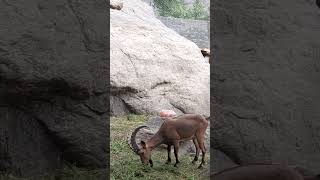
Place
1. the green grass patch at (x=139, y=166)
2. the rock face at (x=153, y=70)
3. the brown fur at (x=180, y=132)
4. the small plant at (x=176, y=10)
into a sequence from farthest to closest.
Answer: the small plant at (x=176, y=10)
the rock face at (x=153, y=70)
the brown fur at (x=180, y=132)
the green grass patch at (x=139, y=166)

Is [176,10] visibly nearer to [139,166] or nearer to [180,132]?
[180,132]

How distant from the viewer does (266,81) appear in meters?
5.60

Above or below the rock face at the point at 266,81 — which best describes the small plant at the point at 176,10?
above

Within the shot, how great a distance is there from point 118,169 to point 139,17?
6.06 metres

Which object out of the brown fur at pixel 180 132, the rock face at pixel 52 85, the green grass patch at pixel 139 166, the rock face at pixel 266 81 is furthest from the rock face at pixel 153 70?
the rock face at pixel 266 81

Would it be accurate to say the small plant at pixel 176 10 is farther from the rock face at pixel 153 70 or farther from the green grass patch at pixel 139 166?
the green grass patch at pixel 139 166

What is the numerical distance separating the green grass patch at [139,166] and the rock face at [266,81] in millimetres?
1069

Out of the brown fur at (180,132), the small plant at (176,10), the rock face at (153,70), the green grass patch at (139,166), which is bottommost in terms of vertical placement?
the green grass patch at (139,166)

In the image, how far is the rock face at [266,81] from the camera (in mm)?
5547

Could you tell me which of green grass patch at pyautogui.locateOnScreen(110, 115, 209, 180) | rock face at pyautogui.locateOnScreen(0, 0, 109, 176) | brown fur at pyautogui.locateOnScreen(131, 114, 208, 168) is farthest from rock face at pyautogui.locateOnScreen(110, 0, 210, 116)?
rock face at pyautogui.locateOnScreen(0, 0, 109, 176)

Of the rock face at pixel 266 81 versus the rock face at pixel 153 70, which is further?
the rock face at pixel 153 70

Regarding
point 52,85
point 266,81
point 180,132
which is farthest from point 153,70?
point 266,81

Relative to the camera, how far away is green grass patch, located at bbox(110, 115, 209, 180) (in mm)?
6371

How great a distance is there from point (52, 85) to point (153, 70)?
476 cm
